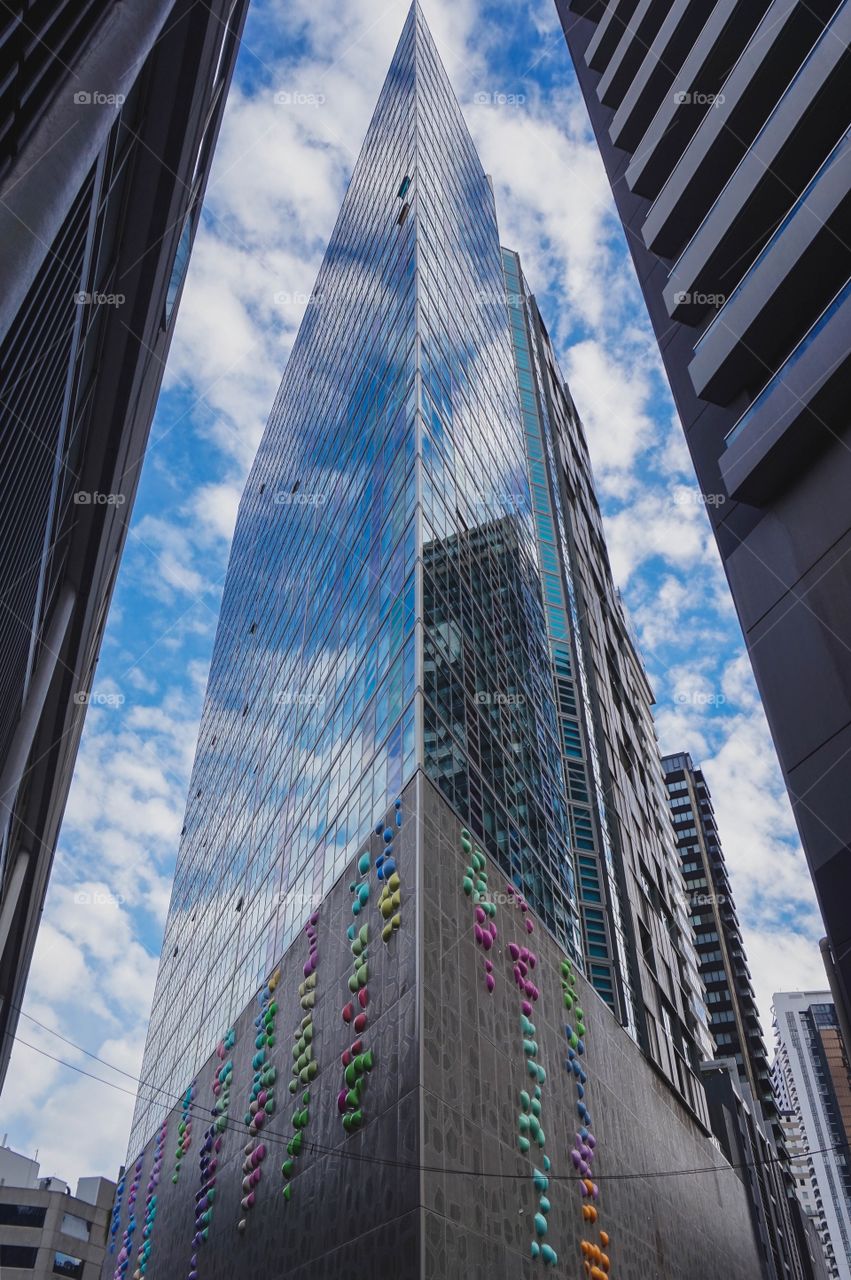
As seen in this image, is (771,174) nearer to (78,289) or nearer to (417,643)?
(78,289)

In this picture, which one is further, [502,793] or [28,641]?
[502,793]

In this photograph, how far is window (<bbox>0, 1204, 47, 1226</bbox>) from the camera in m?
73.9

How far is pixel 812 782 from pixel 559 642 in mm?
39719

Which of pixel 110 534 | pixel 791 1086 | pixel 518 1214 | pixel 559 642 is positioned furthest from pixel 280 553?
pixel 791 1086

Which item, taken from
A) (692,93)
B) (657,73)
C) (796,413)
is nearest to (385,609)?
(657,73)

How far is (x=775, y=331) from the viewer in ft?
50.8

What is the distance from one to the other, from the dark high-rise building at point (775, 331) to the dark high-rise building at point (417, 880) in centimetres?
1114

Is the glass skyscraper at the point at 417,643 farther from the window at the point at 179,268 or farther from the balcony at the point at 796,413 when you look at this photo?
the balcony at the point at 796,413

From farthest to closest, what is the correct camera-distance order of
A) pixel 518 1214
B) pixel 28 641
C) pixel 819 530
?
1. pixel 28 641
2. pixel 518 1214
3. pixel 819 530

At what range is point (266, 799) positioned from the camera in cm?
4197

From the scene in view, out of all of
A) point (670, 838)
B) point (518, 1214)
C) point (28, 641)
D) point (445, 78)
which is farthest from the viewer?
point (670, 838)

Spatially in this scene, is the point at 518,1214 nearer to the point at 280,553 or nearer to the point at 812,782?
the point at 812,782

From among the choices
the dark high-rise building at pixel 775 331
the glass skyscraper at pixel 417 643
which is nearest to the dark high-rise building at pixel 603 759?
the glass skyscraper at pixel 417 643

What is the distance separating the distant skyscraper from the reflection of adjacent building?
382 ft
